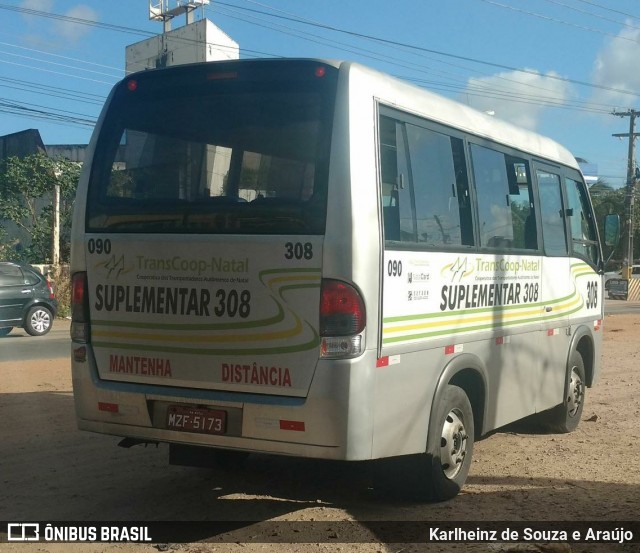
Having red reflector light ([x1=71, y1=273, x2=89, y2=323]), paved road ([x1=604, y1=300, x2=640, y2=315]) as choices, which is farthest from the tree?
red reflector light ([x1=71, y1=273, x2=89, y2=323])

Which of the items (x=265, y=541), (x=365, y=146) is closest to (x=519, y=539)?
(x=265, y=541)

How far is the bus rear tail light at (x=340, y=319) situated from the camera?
485 centimetres

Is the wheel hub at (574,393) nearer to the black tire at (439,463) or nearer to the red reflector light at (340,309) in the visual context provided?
the black tire at (439,463)

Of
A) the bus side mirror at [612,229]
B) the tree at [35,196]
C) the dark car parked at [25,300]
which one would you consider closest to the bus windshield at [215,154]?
the bus side mirror at [612,229]

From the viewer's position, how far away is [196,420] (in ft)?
17.0

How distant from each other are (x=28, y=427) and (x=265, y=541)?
4.06 m

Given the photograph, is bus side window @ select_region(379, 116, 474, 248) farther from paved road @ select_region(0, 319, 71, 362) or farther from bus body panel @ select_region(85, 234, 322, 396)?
paved road @ select_region(0, 319, 71, 362)

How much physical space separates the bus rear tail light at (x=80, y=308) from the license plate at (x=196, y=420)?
2.82 feet

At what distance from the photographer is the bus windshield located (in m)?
5.08

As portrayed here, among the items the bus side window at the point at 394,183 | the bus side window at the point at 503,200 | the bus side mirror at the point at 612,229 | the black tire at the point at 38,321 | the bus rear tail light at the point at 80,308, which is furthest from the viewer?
the black tire at the point at 38,321

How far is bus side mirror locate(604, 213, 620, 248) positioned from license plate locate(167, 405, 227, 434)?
18.5 feet

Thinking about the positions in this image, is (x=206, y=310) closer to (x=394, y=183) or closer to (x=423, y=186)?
(x=394, y=183)

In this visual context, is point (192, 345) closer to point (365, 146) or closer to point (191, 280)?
point (191, 280)

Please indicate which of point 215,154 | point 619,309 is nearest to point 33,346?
point 215,154
